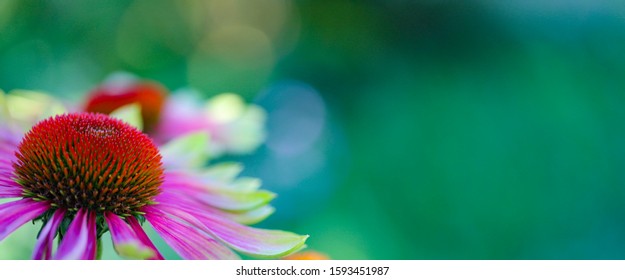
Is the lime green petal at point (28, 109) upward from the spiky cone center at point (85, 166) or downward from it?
upward

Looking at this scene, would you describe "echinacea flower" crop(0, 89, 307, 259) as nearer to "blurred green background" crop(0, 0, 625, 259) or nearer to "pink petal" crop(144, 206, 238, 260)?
"pink petal" crop(144, 206, 238, 260)

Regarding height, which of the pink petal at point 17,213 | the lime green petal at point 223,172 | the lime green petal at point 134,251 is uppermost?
the lime green petal at point 223,172

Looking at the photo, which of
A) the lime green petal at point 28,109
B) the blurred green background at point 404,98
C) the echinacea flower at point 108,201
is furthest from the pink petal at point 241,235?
the blurred green background at point 404,98

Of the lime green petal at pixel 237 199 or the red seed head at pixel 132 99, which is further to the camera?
the red seed head at pixel 132 99

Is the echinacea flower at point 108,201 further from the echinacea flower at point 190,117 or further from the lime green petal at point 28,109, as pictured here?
the echinacea flower at point 190,117

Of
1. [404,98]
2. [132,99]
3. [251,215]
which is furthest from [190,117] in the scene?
[404,98]

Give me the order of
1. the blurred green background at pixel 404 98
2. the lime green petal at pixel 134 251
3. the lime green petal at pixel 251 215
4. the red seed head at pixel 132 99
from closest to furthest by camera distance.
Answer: the lime green petal at pixel 134 251
the lime green petal at pixel 251 215
the red seed head at pixel 132 99
the blurred green background at pixel 404 98

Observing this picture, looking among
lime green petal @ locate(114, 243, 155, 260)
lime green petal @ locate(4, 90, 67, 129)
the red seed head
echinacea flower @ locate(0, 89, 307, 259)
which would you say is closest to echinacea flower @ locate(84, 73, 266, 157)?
the red seed head
